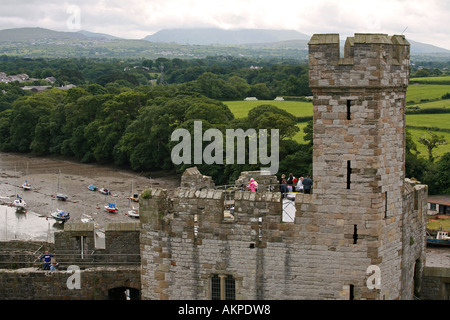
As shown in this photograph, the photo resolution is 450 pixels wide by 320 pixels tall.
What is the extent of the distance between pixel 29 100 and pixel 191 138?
4410 centimetres

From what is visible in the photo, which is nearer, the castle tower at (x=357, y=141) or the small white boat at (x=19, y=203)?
the castle tower at (x=357, y=141)

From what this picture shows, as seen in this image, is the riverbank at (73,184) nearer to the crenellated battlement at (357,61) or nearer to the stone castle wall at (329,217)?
the stone castle wall at (329,217)

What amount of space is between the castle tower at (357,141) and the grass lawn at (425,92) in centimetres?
8078

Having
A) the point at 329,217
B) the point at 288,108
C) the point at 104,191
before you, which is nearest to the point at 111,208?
the point at 104,191

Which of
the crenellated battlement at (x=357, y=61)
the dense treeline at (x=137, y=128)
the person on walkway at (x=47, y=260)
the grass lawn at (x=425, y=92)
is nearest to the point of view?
the crenellated battlement at (x=357, y=61)

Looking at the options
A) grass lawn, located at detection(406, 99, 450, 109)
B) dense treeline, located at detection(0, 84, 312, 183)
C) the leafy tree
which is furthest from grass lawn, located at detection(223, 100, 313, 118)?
the leafy tree

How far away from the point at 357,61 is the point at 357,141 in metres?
1.72

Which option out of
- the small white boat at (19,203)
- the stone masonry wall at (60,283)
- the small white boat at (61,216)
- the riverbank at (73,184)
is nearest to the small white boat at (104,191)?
the riverbank at (73,184)

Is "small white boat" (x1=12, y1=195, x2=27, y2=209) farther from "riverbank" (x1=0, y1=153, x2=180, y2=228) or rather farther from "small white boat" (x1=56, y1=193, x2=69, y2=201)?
"small white boat" (x1=56, y1=193, x2=69, y2=201)

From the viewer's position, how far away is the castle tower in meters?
13.2

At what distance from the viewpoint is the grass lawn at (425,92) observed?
94938mm

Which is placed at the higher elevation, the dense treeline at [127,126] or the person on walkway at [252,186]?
the person on walkway at [252,186]

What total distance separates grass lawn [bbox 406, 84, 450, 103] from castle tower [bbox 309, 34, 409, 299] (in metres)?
80.8

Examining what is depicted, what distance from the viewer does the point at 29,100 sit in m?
103
